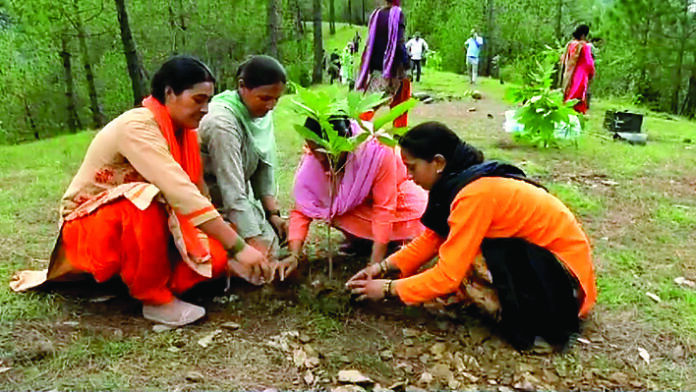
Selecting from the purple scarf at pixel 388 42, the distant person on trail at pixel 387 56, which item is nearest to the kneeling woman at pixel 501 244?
the distant person on trail at pixel 387 56

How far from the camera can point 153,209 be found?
7.32 ft

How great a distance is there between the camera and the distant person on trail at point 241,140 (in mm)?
2539

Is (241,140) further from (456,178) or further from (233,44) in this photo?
(233,44)

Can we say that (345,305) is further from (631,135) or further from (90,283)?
(631,135)

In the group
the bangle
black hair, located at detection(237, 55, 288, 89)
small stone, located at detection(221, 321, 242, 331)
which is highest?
black hair, located at detection(237, 55, 288, 89)

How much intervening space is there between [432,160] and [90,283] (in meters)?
1.60

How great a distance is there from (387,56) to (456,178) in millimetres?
3522

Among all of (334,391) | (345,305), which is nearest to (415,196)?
(345,305)

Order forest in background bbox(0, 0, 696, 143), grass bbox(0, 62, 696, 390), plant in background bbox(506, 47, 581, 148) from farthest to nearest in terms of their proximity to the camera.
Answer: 1. forest in background bbox(0, 0, 696, 143)
2. plant in background bbox(506, 47, 581, 148)
3. grass bbox(0, 62, 696, 390)

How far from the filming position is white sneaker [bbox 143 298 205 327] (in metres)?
2.38

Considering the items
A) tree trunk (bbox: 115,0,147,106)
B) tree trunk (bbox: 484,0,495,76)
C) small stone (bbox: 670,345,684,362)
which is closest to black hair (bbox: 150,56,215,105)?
small stone (bbox: 670,345,684,362)

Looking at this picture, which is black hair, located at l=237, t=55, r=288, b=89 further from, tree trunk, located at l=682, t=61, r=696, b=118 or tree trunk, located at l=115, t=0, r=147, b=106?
tree trunk, located at l=682, t=61, r=696, b=118

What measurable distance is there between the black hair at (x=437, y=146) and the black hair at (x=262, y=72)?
630mm

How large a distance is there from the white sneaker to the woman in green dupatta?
0.38 meters
